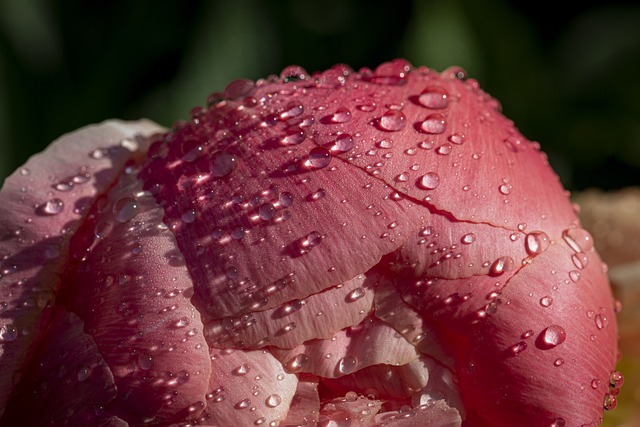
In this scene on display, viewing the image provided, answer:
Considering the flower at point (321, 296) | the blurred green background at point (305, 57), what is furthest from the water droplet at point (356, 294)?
the blurred green background at point (305, 57)

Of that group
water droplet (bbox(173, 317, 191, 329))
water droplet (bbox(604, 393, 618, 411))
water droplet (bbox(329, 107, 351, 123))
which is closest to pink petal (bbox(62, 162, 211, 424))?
water droplet (bbox(173, 317, 191, 329))

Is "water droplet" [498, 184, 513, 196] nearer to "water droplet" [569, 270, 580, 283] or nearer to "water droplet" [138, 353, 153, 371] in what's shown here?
"water droplet" [569, 270, 580, 283]

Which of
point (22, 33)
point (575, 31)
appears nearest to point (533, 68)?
point (575, 31)

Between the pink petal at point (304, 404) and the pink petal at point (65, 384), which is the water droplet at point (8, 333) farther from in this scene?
the pink petal at point (304, 404)

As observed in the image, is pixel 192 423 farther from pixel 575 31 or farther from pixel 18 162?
pixel 575 31

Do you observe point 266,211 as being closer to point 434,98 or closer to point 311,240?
point 311,240

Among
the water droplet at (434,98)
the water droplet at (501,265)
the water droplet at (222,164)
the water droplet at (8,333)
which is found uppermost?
the water droplet at (434,98)

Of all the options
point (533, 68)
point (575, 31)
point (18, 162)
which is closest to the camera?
point (18, 162)
